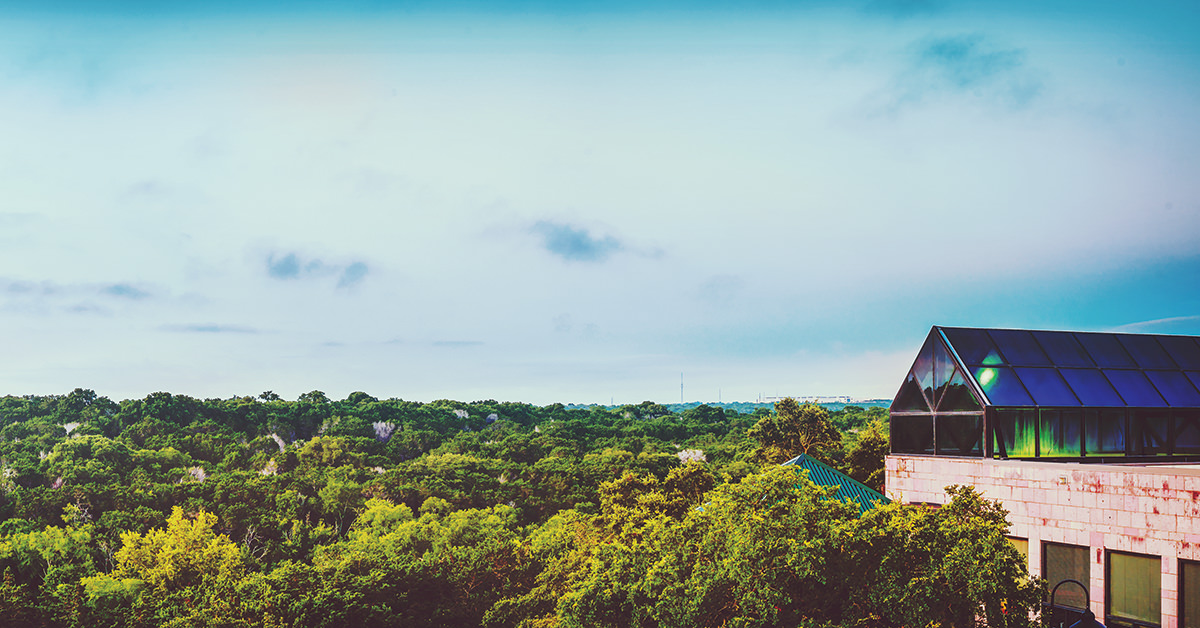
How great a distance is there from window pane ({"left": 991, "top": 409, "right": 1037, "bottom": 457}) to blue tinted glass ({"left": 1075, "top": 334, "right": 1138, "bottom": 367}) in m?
4.59

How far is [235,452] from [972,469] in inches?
3406

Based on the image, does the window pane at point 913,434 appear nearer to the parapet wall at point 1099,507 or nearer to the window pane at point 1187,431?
the parapet wall at point 1099,507

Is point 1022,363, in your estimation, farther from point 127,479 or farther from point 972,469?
point 127,479

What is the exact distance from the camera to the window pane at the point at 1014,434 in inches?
947

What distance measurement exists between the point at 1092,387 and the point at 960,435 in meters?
4.87

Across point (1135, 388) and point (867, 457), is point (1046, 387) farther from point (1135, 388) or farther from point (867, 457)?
point (867, 457)

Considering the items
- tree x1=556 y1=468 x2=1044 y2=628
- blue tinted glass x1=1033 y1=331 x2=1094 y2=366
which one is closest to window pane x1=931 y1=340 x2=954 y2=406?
blue tinted glass x1=1033 y1=331 x2=1094 y2=366

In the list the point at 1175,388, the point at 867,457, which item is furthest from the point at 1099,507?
the point at 867,457

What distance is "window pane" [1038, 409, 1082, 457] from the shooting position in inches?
965

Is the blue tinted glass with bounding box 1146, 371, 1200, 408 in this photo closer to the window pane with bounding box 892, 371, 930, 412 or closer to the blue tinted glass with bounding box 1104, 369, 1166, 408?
the blue tinted glass with bounding box 1104, 369, 1166, 408

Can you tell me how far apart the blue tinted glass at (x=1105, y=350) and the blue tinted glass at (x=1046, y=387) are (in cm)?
245

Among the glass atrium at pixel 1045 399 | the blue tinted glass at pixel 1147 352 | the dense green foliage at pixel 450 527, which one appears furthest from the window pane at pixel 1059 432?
the dense green foliage at pixel 450 527

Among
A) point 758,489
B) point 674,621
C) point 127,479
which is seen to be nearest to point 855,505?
point 758,489

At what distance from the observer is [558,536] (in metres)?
45.6
